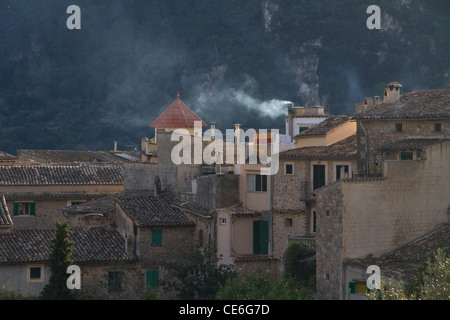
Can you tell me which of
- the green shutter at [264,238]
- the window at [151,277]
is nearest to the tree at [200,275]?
the window at [151,277]

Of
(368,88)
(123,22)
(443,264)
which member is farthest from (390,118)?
(123,22)

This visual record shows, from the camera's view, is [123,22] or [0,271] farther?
[123,22]

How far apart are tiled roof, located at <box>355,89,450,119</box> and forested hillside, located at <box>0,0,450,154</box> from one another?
8029 cm

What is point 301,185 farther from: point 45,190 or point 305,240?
point 45,190

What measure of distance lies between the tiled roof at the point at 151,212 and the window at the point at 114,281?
224 centimetres

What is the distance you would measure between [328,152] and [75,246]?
10.9 metres

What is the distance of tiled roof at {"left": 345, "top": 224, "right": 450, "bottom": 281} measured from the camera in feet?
97.2

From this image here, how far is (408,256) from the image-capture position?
31141 mm

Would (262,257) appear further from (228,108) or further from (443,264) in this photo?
(228,108)

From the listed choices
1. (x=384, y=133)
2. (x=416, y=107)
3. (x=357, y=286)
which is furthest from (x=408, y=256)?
(x=416, y=107)

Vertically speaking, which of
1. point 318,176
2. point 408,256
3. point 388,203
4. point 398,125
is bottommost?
point 408,256

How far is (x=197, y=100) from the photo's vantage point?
13488cm

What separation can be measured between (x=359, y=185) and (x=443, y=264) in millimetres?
5439
